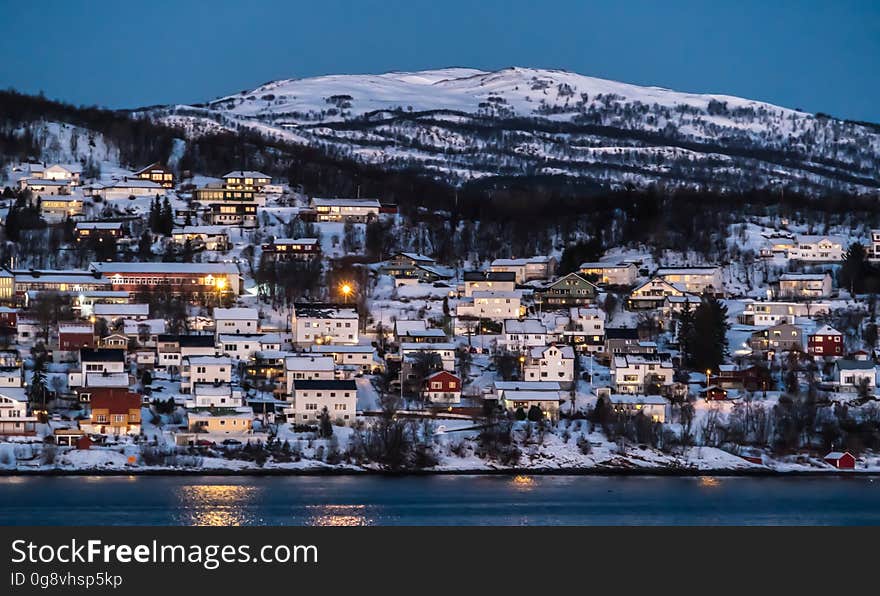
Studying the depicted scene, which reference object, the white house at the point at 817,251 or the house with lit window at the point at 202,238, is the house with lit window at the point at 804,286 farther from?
the house with lit window at the point at 202,238

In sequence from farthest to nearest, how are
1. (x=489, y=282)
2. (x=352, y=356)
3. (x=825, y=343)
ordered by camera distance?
(x=489, y=282)
(x=825, y=343)
(x=352, y=356)

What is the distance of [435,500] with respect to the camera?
25656mm

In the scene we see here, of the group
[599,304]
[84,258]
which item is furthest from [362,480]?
[84,258]

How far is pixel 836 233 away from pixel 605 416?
2189 cm

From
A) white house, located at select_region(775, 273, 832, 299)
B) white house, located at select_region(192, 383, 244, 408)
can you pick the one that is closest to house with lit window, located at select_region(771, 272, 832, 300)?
white house, located at select_region(775, 273, 832, 299)

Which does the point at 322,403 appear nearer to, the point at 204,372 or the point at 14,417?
the point at 204,372

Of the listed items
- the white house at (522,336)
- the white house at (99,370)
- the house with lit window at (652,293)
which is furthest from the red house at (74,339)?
the house with lit window at (652,293)

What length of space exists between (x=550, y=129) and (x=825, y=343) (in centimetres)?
5506

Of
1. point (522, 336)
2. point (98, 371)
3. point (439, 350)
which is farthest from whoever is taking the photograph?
point (522, 336)

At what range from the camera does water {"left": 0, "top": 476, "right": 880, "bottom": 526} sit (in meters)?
23.7

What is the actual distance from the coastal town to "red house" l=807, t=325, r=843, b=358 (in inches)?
2.1

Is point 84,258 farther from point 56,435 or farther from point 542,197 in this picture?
point 542,197

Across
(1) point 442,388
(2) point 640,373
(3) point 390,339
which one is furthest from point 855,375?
(3) point 390,339

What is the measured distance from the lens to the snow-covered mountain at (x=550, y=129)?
79.5m
